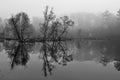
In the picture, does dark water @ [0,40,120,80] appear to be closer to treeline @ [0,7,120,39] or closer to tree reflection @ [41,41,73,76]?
tree reflection @ [41,41,73,76]

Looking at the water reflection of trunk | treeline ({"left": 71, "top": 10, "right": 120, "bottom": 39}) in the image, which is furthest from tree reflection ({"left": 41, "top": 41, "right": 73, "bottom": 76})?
treeline ({"left": 71, "top": 10, "right": 120, "bottom": 39})

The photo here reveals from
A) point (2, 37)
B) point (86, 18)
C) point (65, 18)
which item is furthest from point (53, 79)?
point (86, 18)

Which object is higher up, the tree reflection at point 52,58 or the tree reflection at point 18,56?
the tree reflection at point 18,56

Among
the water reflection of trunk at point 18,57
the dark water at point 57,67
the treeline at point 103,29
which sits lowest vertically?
the dark water at point 57,67

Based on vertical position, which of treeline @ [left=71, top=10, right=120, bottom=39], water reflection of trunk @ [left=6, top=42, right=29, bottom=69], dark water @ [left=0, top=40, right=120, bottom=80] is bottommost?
dark water @ [left=0, top=40, right=120, bottom=80]

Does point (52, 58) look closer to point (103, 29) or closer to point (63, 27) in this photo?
point (63, 27)

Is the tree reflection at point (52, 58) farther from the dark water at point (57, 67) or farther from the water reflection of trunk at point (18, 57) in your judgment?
the water reflection of trunk at point (18, 57)

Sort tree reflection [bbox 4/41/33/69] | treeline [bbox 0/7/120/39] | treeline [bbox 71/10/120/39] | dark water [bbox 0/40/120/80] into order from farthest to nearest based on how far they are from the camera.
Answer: treeline [bbox 71/10/120/39]
treeline [bbox 0/7/120/39]
tree reflection [bbox 4/41/33/69]
dark water [bbox 0/40/120/80]

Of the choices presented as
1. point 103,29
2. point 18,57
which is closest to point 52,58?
point 18,57

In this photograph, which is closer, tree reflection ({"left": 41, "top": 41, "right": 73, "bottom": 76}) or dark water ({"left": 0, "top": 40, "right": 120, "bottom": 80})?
dark water ({"left": 0, "top": 40, "right": 120, "bottom": 80})

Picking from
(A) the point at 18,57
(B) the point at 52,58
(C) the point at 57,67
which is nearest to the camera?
(C) the point at 57,67

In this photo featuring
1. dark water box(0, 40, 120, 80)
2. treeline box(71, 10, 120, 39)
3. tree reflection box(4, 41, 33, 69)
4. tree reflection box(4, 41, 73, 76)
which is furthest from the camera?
treeline box(71, 10, 120, 39)

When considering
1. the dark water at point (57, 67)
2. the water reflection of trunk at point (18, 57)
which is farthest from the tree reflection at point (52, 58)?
the water reflection of trunk at point (18, 57)

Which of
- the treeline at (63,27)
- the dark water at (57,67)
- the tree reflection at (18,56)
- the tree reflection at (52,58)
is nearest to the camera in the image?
the dark water at (57,67)
